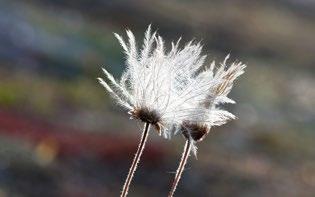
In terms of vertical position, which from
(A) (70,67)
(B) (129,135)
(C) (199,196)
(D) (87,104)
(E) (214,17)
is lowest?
(C) (199,196)

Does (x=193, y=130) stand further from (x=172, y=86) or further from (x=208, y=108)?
(x=172, y=86)

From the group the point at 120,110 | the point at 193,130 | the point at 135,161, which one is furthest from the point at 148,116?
the point at 120,110

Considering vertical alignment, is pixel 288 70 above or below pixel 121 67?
above

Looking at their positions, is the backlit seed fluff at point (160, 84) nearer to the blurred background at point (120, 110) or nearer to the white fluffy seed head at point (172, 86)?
the white fluffy seed head at point (172, 86)

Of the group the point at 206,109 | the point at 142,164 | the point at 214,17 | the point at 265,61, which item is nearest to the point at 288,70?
the point at 265,61

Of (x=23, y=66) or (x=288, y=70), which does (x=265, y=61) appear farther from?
(x=23, y=66)

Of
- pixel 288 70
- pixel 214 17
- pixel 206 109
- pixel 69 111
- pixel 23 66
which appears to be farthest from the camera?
pixel 214 17
